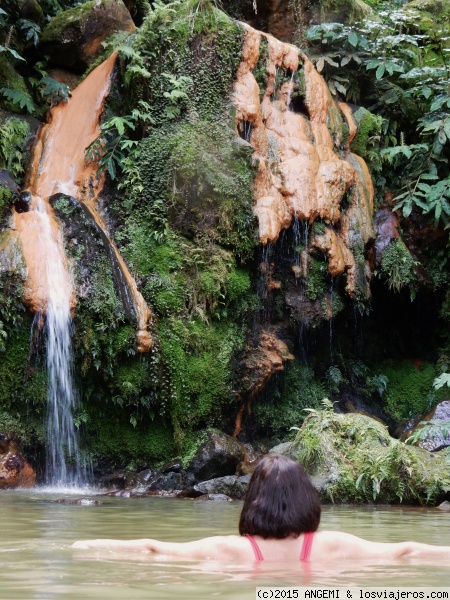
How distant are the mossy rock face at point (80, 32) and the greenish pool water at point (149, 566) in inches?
454

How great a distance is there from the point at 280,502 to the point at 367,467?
19.5ft

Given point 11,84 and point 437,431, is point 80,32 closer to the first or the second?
point 11,84

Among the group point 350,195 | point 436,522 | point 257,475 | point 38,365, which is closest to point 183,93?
point 350,195

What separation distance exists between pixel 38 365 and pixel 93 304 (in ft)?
3.83

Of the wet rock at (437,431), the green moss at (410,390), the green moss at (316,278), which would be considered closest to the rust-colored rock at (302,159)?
the green moss at (316,278)

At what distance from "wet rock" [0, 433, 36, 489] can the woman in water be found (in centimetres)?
703

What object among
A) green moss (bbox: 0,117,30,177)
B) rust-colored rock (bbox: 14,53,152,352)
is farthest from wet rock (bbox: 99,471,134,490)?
green moss (bbox: 0,117,30,177)

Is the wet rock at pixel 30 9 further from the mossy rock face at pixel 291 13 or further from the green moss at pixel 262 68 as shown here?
the green moss at pixel 262 68

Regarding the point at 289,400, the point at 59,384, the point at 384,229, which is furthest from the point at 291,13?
the point at 59,384

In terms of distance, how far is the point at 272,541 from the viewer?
12.1 feet

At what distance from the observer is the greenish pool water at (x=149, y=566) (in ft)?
11.1

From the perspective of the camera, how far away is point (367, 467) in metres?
9.24

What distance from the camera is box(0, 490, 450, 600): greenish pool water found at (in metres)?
3.38

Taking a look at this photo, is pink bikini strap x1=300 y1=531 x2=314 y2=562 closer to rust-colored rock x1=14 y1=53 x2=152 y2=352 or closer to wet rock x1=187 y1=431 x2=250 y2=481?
wet rock x1=187 y1=431 x2=250 y2=481
